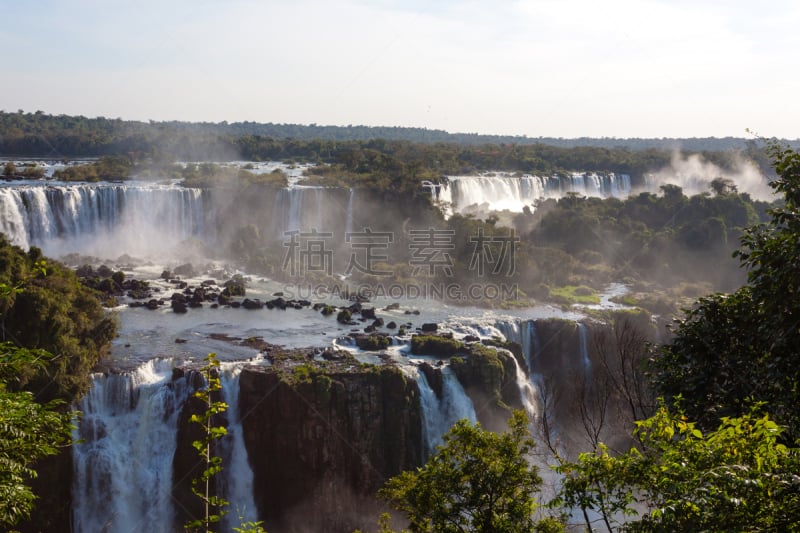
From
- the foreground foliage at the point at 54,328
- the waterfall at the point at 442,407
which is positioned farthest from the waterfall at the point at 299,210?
the foreground foliage at the point at 54,328

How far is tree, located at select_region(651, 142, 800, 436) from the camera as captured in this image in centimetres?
707

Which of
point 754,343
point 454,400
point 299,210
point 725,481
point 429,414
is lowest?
point 429,414

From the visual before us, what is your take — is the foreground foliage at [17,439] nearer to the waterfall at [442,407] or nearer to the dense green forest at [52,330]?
the dense green forest at [52,330]

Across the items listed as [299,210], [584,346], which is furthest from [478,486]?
[299,210]

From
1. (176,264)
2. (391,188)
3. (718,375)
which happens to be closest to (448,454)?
(718,375)

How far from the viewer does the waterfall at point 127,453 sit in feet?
56.7

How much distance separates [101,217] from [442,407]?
78.9 ft

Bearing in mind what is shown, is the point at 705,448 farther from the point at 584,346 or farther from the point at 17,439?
the point at 584,346

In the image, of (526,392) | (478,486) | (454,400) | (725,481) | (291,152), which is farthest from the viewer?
(291,152)

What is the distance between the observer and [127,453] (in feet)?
58.7

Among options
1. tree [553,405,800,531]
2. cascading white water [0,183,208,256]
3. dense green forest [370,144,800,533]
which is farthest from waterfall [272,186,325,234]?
tree [553,405,800,531]

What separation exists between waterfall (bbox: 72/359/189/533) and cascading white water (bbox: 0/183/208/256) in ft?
59.8

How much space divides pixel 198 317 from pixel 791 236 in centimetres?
2246

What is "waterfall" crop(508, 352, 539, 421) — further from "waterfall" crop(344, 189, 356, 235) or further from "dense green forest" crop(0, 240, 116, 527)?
"waterfall" crop(344, 189, 356, 235)
